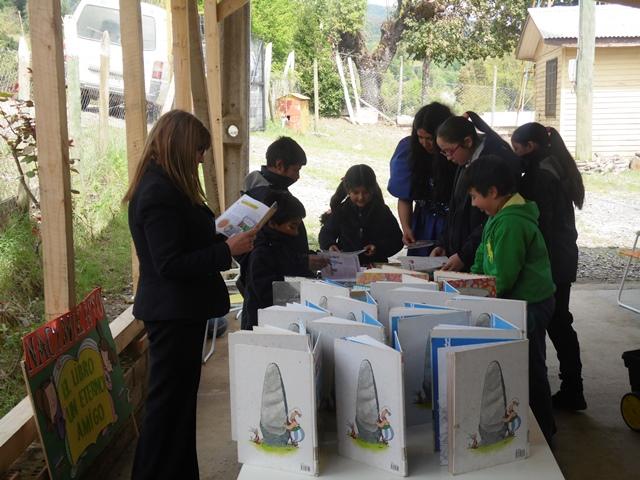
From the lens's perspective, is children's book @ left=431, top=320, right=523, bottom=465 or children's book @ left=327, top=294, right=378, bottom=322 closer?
children's book @ left=431, top=320, right=523, bottom=465

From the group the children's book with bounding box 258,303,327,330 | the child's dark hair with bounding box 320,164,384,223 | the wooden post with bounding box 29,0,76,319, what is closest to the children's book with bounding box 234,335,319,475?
the children's book with bounding box 258,303,327,330

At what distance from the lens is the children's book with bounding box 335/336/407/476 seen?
202 centimetres

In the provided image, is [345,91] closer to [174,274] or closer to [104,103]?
[104,103]

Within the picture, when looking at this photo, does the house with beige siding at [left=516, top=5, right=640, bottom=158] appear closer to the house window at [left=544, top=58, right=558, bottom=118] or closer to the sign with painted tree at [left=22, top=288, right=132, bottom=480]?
the house window at [left=544, top=58, right=558, bottom=118]

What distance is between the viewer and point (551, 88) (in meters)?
19.8

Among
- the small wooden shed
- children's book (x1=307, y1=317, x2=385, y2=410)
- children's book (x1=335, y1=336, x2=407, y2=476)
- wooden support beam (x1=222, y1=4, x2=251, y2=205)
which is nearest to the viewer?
children's book (x1=335, y1=336, x2=407, y2=476)

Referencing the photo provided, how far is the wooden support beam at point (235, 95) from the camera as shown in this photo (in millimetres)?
6715

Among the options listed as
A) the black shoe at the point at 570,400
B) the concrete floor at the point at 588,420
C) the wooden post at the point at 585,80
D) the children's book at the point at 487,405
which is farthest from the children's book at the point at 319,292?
the wooden post at the point at 585,80

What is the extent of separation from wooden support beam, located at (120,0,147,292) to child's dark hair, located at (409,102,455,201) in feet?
4.93

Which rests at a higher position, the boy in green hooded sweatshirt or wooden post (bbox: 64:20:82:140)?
wooden post (bbox: 64:20:82:140)

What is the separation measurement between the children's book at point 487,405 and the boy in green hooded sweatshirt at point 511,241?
102 centimetres

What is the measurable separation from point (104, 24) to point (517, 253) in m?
11.7

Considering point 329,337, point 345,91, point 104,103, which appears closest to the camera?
point 329,337

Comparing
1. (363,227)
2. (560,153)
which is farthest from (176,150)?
(560,153)
